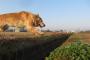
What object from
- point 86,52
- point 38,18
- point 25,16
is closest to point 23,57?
point 86,52

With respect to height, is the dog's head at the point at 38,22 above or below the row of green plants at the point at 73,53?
above

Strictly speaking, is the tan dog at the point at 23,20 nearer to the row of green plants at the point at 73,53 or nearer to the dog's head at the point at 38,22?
the dog's head at the point at 38,22

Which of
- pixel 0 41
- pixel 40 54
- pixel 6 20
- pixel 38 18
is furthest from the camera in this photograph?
pixel 6 20

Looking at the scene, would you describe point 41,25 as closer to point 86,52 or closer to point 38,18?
point 38,18

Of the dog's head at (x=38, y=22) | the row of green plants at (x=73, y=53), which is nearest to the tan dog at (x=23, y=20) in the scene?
the dog's head at (x=38, y=22)

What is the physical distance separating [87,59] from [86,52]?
0.65 feet

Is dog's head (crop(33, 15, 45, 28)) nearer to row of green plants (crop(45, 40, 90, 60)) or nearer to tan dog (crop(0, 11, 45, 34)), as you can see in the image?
tan dog (crop(0, 11, 45, 34))

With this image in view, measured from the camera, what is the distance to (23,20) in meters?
22.5

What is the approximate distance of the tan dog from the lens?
21112 mm

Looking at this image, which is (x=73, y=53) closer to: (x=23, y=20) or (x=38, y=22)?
(x=38, y=22)

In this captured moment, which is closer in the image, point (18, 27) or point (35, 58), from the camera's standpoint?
point (35, 58)

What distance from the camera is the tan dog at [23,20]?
21112 mm

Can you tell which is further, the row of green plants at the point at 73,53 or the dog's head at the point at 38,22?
the dog's head at the point at 38,22

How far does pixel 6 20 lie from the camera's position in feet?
78.5
